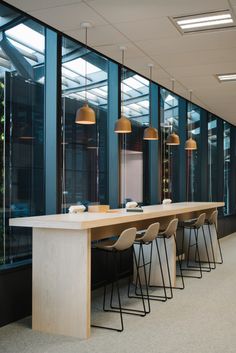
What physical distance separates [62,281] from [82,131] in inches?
100

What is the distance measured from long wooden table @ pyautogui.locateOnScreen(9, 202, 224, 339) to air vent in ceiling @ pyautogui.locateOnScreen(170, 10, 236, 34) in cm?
224

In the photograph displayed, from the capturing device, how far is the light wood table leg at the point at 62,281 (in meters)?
3.99

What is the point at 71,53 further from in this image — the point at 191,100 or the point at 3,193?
the point at 191,100

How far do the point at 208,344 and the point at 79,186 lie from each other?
280 cm

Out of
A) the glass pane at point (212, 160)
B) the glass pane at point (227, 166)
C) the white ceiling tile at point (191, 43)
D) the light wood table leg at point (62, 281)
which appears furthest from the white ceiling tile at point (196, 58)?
the glass pane at point (227, 166)

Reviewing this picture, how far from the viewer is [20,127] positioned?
486cm

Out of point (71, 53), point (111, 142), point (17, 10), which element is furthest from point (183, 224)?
point (17, 10)

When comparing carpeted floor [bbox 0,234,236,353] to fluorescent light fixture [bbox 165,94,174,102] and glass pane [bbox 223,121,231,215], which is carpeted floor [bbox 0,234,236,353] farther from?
glass pane [bbox 223,121,231,215]

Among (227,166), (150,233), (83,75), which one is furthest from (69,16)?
(227,166)

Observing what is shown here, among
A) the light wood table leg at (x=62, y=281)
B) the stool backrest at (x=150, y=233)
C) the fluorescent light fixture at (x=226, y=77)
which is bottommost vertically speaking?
the light wood table leg at (x=62, y=281)

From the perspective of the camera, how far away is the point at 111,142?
675 cm

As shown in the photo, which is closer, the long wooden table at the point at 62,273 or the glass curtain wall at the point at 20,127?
the long wooden table at the point at 62,273

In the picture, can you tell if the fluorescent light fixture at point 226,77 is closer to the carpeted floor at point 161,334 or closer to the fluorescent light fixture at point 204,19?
the fluorescent light fixture at point 204,19

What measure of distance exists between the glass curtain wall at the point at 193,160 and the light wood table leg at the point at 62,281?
628cm
